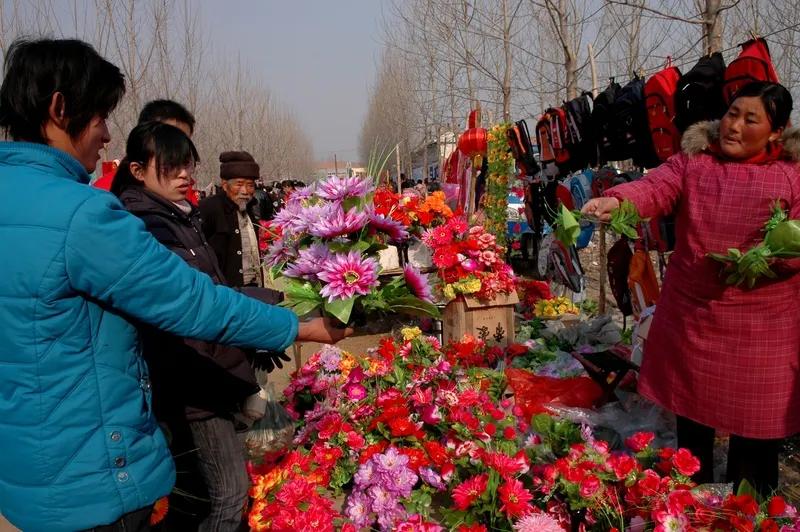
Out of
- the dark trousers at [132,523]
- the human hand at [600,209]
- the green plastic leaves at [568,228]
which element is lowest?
the dark trousers at [132,523]

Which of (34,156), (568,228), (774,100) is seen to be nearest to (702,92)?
(774,100)

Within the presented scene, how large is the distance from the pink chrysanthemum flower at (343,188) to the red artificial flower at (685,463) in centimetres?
135

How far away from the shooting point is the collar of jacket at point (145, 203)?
5.34 feet

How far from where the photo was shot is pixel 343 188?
5.71 ft

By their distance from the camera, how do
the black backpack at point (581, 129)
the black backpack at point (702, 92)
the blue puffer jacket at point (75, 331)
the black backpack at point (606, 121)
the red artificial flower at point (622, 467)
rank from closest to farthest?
the blue puffer jacket at point (75, 331)
the red artificial flower at point (622, 467)
the black backpack at point (702, 92)
the black backpack at point (606, 121)
the black backpack at point (581, 129)

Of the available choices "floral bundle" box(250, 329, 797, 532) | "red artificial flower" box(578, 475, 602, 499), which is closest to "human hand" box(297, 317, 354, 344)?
"floral bundle" box(250, 329, 797, 532)

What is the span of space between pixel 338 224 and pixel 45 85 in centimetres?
79

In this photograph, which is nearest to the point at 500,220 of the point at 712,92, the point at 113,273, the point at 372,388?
the point at 712,92

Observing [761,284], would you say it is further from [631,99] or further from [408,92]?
[408,92]

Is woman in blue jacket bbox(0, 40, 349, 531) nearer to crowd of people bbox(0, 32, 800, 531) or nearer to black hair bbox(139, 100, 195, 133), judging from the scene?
crowd of people bbox(0, 32, 800, 531)

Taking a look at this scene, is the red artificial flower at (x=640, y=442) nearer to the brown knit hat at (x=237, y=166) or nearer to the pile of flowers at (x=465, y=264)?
the pile of flowers at (x=465, y=264)

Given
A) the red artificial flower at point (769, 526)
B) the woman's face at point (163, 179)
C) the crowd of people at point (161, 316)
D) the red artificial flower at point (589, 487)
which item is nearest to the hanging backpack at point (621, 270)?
the crowd of people at point (161, 316)

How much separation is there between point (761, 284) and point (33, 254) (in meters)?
2.17

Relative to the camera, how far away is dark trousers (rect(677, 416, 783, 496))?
6.88 ft
